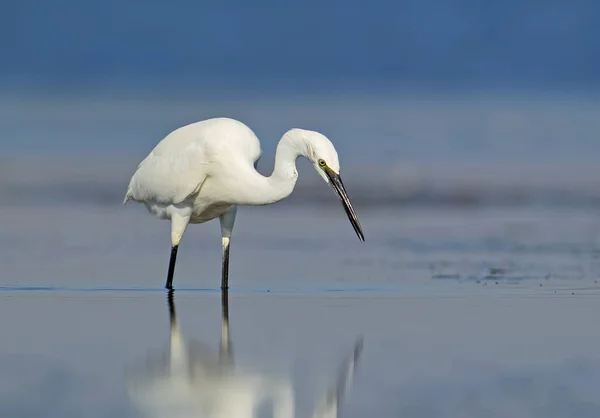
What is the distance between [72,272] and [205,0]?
44.6 meters

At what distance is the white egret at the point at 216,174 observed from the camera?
10711mm

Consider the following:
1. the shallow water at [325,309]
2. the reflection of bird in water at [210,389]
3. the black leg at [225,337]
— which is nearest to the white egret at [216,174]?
the shallow water at [325,309]

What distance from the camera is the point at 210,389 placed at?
7.72 m

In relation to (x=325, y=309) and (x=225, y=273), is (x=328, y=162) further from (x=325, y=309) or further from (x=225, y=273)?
(x=225, y=273)

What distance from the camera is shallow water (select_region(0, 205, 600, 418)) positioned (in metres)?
7.68

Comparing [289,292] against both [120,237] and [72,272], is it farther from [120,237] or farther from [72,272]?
[120,237]

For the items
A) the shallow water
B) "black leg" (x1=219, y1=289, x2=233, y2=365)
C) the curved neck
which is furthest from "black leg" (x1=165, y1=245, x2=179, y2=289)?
the curved neck

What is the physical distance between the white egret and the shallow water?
492 millimetres

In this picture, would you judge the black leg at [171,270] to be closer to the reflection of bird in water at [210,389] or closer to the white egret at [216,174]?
the white egret at [216,174]

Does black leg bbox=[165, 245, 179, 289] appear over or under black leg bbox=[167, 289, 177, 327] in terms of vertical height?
over

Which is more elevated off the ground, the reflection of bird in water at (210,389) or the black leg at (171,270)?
the black leg at (171,270)

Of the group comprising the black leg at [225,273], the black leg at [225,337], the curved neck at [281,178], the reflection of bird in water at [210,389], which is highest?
the curved neck at [281,178]

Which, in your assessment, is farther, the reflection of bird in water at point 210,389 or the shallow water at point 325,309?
the shallow water at point 325,309

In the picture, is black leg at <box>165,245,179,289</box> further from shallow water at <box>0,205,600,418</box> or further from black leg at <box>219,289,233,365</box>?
black leg at <box>219,289,233,365</box>
